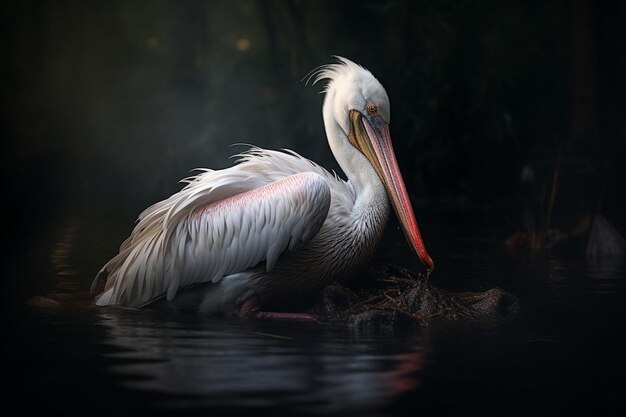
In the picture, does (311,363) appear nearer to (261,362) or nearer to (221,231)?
(261,362)

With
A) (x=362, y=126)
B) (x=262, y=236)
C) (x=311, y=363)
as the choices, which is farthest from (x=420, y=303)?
(x=311, y=363)

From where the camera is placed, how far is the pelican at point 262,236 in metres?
6.02

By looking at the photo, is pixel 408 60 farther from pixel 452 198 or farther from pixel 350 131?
pixel 350 131

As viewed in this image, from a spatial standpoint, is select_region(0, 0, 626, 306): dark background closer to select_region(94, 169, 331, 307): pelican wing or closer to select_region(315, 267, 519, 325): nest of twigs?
select_region(94, 169, 331, 307): pelican wing

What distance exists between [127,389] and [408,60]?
12960 millimetres

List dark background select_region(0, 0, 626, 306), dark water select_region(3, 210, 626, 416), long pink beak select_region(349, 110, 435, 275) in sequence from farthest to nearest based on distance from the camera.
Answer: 1. dark background select_region(0, 0, 626, 306)
2. long pink beak select_region(349, 110, 435, 275)
3. dark water select_region(3, 210, 626, 416)

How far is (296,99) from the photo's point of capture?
65.7 feet

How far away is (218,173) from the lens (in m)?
6.34

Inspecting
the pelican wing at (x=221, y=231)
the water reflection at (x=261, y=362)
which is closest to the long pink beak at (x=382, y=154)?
the pelican wing at (x=221, y=231)

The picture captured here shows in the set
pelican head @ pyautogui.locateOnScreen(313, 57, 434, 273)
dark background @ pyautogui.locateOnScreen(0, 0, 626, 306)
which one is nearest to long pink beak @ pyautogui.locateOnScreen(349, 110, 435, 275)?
pelican head @ pyautogui.locateOnScreen(313, 57, 434, 273)

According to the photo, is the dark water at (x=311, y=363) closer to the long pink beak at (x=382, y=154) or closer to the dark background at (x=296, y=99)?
the long pink beak at (x=382, y=154)

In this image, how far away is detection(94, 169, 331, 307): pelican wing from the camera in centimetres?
598

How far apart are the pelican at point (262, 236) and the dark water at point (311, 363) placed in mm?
204

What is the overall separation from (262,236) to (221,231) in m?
0.25
